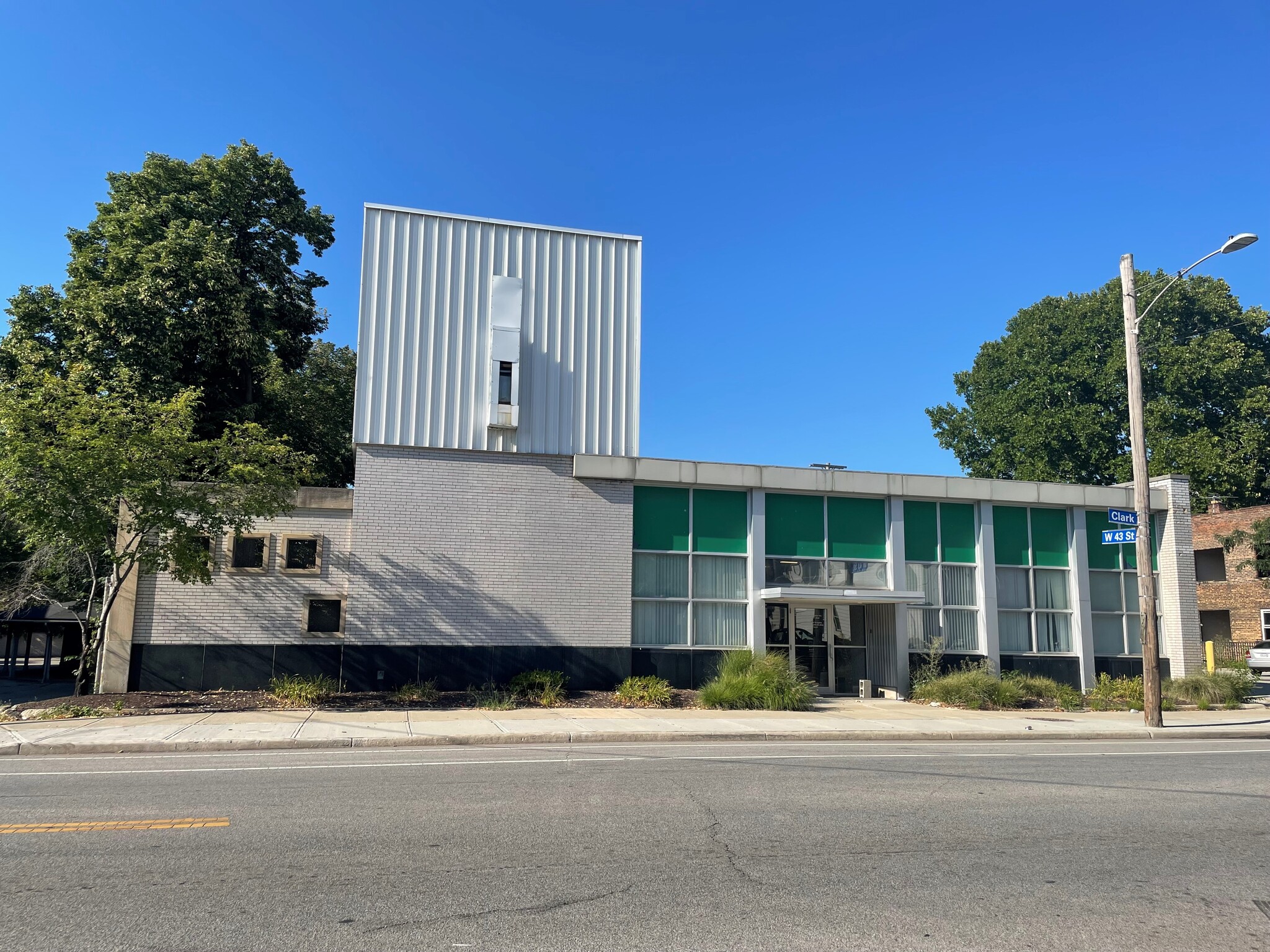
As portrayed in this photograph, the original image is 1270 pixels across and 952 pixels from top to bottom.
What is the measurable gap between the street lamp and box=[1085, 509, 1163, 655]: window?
643 cm

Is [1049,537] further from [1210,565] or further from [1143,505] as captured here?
[1210,565]

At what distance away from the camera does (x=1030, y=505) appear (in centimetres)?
2408

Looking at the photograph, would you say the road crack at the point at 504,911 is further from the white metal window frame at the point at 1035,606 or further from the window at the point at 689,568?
the white metal window frame at the point at 1035,606

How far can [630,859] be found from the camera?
6.67 m

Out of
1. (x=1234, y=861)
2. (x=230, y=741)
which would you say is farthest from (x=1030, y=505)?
(x=230, y=741)

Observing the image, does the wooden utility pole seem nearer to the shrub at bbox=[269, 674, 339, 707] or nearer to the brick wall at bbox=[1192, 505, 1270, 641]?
the shrub at bbox=[269, 674, 339, 707]

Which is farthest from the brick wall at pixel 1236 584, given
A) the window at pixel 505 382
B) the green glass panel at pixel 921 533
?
the window at pixel 505 382

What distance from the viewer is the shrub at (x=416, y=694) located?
18.5 meters

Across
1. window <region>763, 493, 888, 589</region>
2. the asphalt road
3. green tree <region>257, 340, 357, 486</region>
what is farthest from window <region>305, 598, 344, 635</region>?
window <region>763, 493, 888, 589</region>

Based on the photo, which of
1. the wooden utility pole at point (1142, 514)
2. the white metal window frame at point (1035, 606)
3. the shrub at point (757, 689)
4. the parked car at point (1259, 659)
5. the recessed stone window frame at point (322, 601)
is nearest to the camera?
the wooden utility pole at point (1142, 514)

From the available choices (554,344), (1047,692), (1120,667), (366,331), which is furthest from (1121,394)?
(366,331)

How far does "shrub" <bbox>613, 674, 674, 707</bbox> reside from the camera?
1925cm

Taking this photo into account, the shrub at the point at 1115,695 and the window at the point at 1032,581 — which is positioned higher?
the window at the point at 1032,581

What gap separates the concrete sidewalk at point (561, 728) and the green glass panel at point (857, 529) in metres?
4.39
